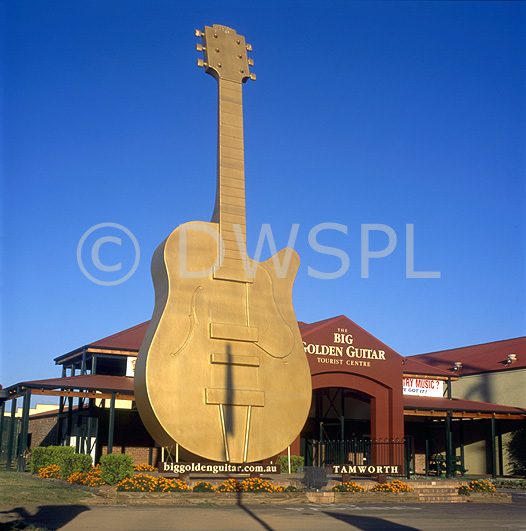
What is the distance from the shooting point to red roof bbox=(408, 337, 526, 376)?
3735 centimetres

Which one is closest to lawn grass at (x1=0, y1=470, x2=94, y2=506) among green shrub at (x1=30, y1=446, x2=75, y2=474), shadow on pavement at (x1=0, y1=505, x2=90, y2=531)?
shadow on pavement at (x1=0, y1=505, x2=90, y2=531)

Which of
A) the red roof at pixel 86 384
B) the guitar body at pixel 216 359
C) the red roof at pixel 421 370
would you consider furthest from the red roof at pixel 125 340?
the red roof at pixel 421 370

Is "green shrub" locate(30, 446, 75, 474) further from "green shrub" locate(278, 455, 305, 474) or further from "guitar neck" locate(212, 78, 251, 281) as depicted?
"guitar neck" locate(212, 78, 251, 281)

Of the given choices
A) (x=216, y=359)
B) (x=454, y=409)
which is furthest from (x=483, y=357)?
(x=216, y=359)

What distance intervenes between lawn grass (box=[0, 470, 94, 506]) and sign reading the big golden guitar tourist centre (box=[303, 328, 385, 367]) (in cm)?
1112

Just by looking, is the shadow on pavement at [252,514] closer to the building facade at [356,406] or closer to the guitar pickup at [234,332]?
the guitar pickup at [234,332]

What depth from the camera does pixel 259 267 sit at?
60.9 ft

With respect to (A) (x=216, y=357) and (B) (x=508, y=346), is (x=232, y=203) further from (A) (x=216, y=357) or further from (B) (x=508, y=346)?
(B) (x=508, y=346)

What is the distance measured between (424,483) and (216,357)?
7.86 meters

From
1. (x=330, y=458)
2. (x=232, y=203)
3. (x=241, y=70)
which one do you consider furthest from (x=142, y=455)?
(x=241, y=70)

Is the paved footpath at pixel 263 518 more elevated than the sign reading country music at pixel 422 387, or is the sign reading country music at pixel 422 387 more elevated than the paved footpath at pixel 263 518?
the sign reading country music at pixel 422 387

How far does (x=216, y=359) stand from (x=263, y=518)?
4.76 meters

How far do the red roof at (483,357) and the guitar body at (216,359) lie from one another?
20.3 meters

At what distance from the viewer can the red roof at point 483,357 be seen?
37347 millimetres
